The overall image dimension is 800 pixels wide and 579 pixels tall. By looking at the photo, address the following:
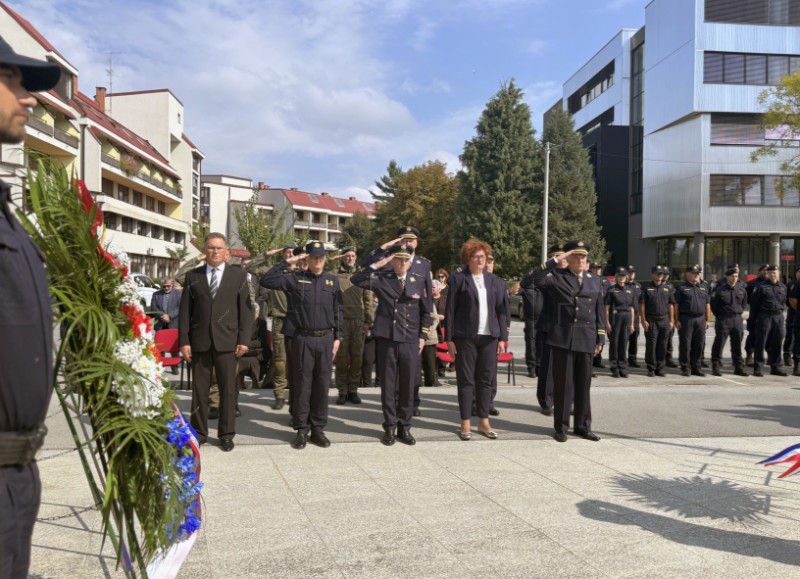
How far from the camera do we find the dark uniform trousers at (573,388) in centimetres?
713

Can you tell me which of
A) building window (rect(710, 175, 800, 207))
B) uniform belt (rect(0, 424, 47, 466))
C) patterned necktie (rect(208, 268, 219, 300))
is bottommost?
uniform belt (rect(0, 424, 47, 466))

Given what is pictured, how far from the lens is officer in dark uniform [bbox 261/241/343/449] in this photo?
6.78m

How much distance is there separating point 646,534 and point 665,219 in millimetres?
39300

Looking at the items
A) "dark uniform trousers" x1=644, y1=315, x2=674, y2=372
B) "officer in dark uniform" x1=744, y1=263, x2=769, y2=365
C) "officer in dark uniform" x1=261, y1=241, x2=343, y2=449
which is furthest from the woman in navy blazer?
"officer in dark uniform" x1=744, y1=263, x2=769, y2=365

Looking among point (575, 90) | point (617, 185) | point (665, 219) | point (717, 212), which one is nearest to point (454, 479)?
point (717, 212)

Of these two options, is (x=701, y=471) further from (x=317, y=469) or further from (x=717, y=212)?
(x=717, y=212)

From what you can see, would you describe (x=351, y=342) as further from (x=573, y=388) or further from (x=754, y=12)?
(x=754, y=12)

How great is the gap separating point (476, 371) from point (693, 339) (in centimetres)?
654

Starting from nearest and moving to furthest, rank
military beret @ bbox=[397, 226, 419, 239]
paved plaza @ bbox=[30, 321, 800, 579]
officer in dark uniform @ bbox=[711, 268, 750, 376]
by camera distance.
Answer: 1. paved plaza @ bbox=[30, 321, 800, 579]
2. military beret @ bbox=[397, 226, 419, 239]
3. officer in dark uniform @ bbox=[711, 268, 750, 376]

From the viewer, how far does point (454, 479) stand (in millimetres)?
5543

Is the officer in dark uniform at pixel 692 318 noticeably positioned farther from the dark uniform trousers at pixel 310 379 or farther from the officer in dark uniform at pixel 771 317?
the dark uniform trousers at pixel 310 379

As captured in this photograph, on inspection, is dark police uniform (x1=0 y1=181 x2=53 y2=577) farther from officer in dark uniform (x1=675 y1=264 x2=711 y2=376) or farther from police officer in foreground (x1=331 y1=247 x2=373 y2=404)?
officer in dark uniform (x1=675 y1=264 x2=711 y2=376)

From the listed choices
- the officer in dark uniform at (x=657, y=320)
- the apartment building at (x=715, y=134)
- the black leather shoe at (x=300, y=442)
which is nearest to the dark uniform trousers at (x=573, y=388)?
the black leather shoe at (x=300, y=442)

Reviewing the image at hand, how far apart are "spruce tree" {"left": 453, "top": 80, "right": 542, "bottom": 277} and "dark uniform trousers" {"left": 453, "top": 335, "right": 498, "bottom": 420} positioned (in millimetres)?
34199
